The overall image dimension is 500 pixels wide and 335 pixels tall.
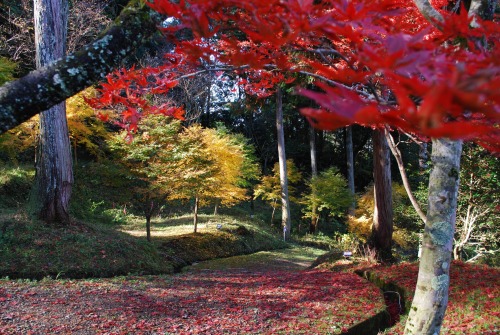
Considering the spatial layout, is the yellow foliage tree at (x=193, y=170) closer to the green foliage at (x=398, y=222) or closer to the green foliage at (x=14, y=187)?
the green foliage at (x=398, y=222)

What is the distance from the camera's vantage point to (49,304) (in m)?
4.37

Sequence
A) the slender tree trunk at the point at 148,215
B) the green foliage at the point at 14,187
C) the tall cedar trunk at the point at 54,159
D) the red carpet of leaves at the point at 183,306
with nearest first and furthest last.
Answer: the red carpet of leaves at the point at 183,306 < the tall cedar trunk at the point at 54,159 < the slender tree trunk at the point at 148,215 < the green foliage at the point at 14,187

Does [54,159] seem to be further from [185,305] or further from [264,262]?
[264,262]

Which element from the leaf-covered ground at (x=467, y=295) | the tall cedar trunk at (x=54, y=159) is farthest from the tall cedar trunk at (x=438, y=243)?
the tall cedar trunk at (x=54, y=159)

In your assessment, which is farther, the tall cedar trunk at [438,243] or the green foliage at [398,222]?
the green foliage at [398,222]

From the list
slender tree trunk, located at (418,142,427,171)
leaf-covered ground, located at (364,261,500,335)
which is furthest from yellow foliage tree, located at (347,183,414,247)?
leaf-covered ground, located at (364,261,500,335)

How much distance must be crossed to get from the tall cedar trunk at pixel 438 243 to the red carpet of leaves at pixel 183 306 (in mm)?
1924

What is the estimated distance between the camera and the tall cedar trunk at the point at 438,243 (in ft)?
7.43

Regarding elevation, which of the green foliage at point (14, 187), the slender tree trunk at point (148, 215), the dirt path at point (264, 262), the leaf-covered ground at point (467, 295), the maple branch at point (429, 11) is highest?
the maple branch at point (429, 11)

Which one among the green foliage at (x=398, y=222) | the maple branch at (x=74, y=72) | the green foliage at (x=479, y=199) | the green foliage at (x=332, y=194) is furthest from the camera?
the green foliage at (x=332, y=194)

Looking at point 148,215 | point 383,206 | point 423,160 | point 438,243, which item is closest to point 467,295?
point 383,206

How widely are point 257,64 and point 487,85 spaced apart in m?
1.03

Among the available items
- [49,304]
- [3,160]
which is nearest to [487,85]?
[49,304]

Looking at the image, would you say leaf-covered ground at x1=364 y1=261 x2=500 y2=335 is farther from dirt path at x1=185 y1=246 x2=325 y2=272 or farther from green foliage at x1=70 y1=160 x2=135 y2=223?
green foliage at x1=70 y1=160 x2=135 y2=223
